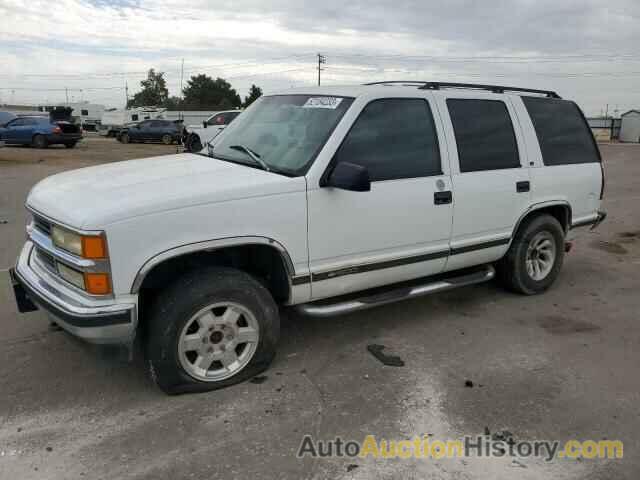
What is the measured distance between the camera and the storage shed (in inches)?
1511

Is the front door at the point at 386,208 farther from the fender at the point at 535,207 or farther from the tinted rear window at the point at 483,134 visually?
the fender at the point at 535,207

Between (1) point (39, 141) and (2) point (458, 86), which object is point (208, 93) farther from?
(2) point (458, 86)

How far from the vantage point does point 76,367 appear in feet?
12.7

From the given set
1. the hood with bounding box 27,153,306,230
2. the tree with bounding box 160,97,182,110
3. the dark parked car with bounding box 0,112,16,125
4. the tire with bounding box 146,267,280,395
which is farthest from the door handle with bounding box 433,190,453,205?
the tree with bounding box 160,97,182,110

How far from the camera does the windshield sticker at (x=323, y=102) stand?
4.01m

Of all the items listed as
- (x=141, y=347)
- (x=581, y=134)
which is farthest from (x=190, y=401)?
(x=581, y=134)

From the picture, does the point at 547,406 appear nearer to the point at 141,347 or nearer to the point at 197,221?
the point at 197,221

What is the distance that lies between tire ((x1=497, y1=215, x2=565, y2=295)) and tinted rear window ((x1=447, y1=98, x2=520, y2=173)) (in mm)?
693

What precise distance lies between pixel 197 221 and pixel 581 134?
4.12 meters

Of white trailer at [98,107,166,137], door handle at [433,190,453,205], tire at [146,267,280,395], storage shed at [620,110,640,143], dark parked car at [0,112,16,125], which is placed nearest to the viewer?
tire at [146,267,280,395]

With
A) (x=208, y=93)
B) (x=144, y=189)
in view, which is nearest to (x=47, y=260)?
(x=144, y=189)

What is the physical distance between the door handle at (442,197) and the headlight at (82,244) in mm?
2374

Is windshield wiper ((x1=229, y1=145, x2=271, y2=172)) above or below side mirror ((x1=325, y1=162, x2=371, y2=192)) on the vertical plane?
above

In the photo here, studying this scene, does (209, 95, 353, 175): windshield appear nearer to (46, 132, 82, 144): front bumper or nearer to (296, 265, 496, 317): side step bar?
(296, 265, 496, 317): side step bar
